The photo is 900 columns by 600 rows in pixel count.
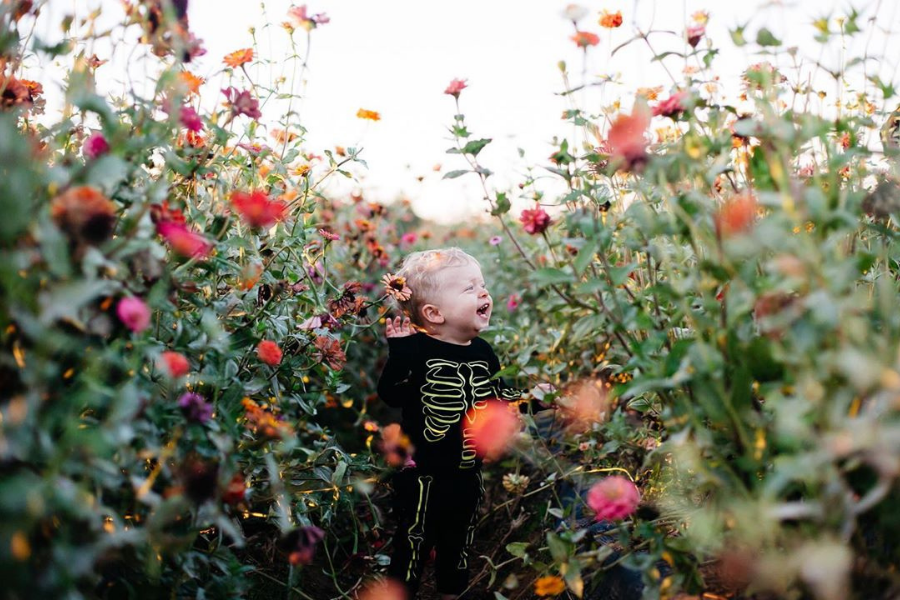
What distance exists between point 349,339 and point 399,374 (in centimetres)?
21

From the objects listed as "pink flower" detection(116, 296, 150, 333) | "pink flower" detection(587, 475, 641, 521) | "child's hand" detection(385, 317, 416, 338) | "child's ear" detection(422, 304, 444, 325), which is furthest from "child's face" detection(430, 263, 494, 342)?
"pink flower" detection(116, 296, 150, 333)

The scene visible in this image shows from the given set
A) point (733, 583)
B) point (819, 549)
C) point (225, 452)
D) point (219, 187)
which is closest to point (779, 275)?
point (819, 549)

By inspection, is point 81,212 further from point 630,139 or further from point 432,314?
point 432,314

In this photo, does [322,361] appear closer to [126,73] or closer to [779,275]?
[126,73]

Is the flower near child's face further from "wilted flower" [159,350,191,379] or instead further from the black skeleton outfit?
"wilted flower" [159,350,191,379]

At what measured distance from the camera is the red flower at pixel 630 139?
1373 millimetres

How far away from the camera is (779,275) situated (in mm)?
1193

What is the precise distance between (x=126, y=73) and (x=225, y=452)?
96cm

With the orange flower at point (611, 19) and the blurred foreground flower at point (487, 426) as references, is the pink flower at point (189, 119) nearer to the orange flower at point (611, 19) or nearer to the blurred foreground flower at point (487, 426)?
the orange flower at point (611, 19)

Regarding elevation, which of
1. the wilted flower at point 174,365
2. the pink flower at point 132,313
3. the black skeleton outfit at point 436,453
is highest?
the pink flower at point 132,313

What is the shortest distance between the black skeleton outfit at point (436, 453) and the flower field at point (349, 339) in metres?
0.08

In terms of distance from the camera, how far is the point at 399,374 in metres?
2.26

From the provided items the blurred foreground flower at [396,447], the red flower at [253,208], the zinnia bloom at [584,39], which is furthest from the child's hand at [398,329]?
the zinnia bloom at [584,39]

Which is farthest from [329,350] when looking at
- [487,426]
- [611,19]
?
[611,19]
